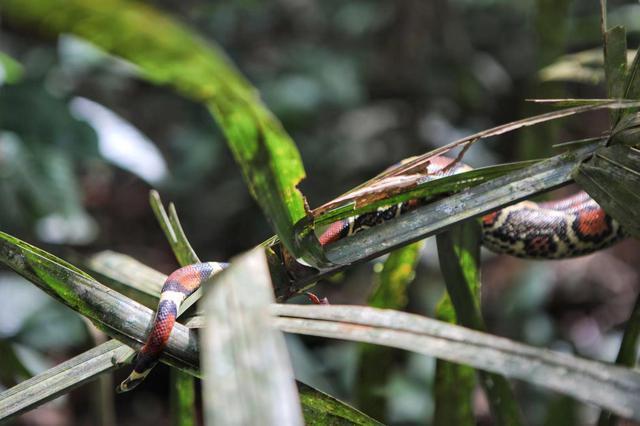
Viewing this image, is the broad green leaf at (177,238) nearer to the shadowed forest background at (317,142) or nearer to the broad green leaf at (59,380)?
the broad green leaf at (59,380)

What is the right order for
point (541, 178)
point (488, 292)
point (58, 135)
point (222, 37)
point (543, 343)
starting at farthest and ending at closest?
point (222, 37)
point (488, 292)
point (543, 343)
point (58, 135)
point (541, 178)

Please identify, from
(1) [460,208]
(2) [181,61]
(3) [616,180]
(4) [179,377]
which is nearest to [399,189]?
(1) [460,208]

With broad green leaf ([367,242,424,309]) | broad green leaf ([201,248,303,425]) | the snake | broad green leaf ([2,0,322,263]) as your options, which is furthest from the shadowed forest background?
broad green leaf ([201,248,303,425])

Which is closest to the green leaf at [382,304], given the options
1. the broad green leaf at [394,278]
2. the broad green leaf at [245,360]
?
the broad green leaf at [394,278]

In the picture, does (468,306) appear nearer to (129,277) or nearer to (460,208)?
(460,208)

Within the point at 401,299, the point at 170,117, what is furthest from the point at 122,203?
the point at 401,299

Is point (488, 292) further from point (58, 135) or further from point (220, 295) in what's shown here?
point (220, 295)
